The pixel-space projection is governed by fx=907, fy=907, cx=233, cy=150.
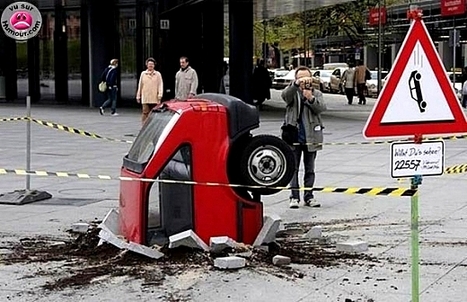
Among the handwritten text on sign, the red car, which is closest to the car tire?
the red car

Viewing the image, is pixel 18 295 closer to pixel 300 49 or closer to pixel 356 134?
pixel 356 134

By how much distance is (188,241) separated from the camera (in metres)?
7.86

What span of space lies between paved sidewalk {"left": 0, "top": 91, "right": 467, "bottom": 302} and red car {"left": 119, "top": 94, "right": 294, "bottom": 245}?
2.02ft

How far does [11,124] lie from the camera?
25.9 metres

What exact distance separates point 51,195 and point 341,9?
5057 centimetres

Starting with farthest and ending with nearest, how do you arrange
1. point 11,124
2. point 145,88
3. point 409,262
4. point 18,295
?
point 11,124 → point 145,88 → point 409,262 → point 18,295

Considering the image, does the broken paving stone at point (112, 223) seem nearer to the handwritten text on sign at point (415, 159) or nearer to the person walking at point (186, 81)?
the handwritten text on sign at point (415, 159)

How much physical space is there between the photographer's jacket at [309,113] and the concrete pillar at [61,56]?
26931 mm

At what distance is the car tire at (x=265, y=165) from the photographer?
7938 millimetres

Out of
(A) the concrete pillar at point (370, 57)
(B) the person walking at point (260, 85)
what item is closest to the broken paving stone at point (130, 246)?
(B) the person walking at point (260, 85)

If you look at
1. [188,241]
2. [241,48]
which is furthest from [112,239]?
[241,48]

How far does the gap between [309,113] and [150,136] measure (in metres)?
3.40

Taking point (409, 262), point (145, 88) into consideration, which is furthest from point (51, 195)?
point (145, 88)

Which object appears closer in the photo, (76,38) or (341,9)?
(76,38)
